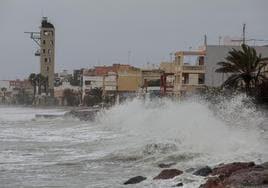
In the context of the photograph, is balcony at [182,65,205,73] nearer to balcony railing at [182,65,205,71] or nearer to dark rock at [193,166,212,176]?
balcony railing at [182,65,205,71]

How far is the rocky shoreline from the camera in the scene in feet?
47.5

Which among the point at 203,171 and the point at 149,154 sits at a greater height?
the point at 203,171

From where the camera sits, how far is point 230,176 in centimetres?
1572

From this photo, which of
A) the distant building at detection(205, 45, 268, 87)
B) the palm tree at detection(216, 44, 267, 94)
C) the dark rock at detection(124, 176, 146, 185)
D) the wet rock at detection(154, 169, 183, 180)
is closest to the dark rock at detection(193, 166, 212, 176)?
the wet rock at detection(154, 169, 183, 180)

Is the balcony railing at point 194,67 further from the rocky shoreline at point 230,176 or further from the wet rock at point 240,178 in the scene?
the wet rock at point 240,178

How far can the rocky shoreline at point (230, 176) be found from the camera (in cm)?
1448

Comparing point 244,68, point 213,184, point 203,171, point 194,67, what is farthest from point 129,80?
point 213,184

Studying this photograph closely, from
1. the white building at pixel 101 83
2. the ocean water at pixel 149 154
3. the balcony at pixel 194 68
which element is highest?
the balcony at pixel 194 68

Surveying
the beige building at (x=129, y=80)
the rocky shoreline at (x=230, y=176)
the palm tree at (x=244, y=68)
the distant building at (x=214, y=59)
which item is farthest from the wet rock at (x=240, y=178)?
the beige building at (x=129, y=80)

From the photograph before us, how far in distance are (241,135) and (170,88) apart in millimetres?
47575

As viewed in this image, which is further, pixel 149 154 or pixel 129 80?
pixel 129 80

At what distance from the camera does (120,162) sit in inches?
895

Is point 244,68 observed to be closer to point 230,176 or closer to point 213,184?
point 230,176

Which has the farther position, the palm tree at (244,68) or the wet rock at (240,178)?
the palm tree at (244,68)
